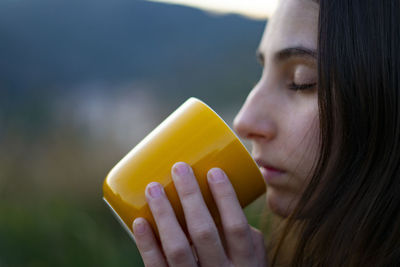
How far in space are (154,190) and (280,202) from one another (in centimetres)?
38

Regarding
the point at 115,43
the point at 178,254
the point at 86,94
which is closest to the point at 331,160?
the point at 178,254

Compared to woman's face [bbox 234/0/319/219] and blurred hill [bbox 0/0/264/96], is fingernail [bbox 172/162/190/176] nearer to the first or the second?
woman's face [bbox 234/0/319/219]

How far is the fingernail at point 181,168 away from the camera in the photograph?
840 mm

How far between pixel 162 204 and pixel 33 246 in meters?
1.29

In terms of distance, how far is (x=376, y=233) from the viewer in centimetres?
84

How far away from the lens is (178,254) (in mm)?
878

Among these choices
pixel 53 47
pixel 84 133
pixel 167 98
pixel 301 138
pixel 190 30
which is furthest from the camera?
pixel 190 30

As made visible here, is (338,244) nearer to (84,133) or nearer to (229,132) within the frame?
(229,132)

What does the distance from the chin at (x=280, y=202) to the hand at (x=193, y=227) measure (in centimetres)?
15

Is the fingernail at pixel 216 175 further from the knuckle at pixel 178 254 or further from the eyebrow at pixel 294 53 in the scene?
the eyebrow at pixel 294 53

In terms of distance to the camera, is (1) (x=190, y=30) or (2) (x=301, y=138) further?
(1) (x=190, y=30)

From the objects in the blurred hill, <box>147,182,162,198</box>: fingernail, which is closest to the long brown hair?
<box>147,182,162,198</box>: fingernail

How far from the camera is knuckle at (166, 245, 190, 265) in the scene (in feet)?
2.87

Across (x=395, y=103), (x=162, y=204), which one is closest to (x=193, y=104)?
(x=162, y=204)
